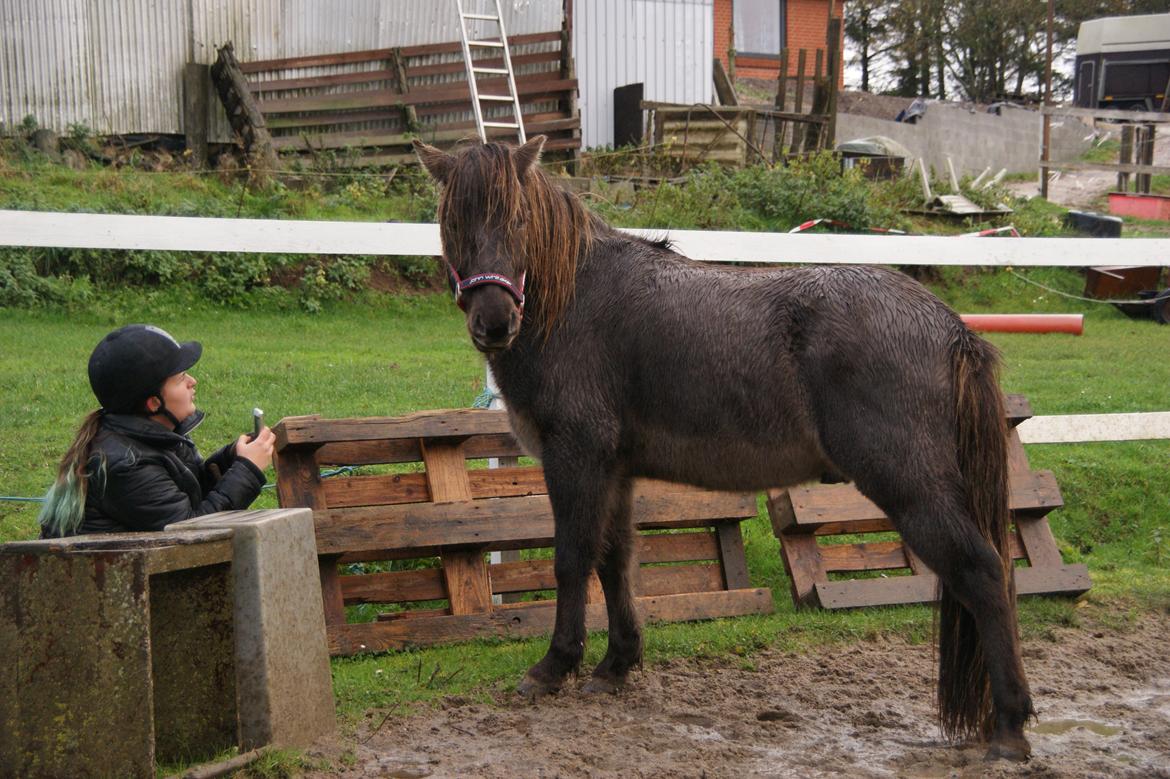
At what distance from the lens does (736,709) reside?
4.69 meters

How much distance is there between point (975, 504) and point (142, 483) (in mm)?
3083

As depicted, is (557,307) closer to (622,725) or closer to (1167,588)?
(622,725)

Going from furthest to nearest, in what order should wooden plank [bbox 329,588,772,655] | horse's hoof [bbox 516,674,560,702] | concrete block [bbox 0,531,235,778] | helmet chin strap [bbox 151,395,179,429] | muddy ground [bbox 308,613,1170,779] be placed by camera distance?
wooden plank [bbox 329,588,772,655] < horse's hoof [bbox 516,674,560,702] < helmet chin strap [bbox 151,395,179,429] < muddy ground [bbox 308,613,1170,779] < concrete block [bbox 0,531,235,778]

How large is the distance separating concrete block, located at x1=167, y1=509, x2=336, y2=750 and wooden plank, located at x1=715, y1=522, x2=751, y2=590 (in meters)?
2.67

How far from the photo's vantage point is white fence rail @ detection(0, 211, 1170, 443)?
6496 mm

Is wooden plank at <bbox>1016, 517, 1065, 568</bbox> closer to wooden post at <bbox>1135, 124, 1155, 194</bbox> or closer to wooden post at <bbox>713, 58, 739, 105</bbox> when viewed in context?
wooden post at <bbox>713, 58, 739, 105</bbox>

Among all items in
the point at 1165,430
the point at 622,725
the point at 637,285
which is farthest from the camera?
the point at 1165,430

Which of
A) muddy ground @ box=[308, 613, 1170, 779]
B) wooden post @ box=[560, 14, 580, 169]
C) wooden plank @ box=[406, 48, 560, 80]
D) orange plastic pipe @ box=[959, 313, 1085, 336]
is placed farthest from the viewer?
wooden post @ box=[560, 14, 580, 169]

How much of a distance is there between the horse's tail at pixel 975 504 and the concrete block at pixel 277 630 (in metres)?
2.36

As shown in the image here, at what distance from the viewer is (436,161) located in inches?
184

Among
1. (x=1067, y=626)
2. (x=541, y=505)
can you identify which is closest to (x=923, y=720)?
(x=1067, y=626)

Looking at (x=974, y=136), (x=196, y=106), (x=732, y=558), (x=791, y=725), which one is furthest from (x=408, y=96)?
(x=974, y=136)

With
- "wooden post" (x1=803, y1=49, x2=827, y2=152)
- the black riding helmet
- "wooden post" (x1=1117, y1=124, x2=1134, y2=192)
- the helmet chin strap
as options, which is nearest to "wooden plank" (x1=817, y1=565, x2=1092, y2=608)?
the helmet chin strap

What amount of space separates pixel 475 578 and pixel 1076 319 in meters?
8.86
